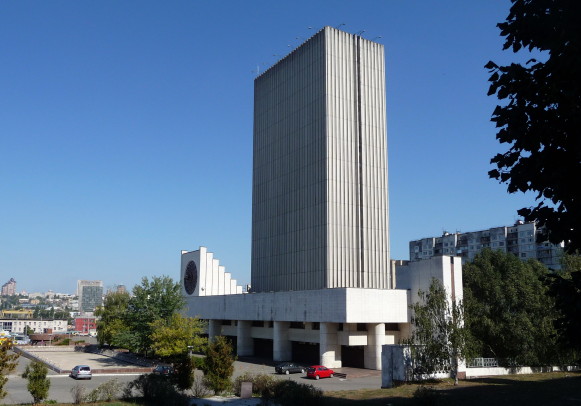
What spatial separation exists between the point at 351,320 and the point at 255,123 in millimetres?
37171

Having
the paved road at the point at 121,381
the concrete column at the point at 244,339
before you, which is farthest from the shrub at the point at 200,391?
the concrete column at the point at 244,339

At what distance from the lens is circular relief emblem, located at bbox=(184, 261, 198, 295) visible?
83812 mm

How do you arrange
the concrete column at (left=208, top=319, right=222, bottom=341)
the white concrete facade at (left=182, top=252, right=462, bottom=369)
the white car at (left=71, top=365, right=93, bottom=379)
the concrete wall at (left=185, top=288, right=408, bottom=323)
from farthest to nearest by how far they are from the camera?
1. the concrete column at (left=208, top=319, right=222, bottom=341)
2. the concrete wall at (left=185, top=288, right=408, bottom=323)
3. the white concrete facade at (left=182, top=252, right=462, bottom=369)
4. the white car at (left=71, top=365, right=93, bottom=379)

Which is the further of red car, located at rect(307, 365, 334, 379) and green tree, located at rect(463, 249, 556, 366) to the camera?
green tree, located at rect(463, 249, 556, 366)

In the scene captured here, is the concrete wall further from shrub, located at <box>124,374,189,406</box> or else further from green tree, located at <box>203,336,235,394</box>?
shrub, located at <box>124,374,189,406</box>

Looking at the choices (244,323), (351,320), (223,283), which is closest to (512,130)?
(351,320)

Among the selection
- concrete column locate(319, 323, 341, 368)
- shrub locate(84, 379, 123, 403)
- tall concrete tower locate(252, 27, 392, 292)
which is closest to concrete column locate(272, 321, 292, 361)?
tall concrete tower locate(252, 27, 392, 292)

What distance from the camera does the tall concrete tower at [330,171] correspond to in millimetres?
64562

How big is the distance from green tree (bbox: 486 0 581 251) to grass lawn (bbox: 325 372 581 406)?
13.7 meters

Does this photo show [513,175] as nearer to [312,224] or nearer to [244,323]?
[312,224]

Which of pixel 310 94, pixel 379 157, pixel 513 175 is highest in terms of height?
pixel 310 94

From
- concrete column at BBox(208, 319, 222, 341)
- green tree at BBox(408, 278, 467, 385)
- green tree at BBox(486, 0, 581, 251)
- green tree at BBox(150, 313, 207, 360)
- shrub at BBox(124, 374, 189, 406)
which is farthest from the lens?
concrete column at BBox(208, 319, 222, 341)

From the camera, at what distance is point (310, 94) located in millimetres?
68812

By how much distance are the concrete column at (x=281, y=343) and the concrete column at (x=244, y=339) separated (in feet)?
27.3
